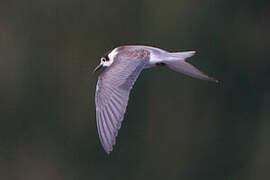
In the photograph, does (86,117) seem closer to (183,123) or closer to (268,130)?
(183,123)

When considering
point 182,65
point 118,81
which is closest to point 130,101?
point 182,65

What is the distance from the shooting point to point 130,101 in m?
13.6

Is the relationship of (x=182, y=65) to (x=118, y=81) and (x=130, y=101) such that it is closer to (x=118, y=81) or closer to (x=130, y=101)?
(x=118, y=81)

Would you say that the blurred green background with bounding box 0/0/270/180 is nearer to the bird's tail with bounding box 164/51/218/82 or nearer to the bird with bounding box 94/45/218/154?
the bird's tail with bounding box 164/51/218/82

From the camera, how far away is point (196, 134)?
1428cm

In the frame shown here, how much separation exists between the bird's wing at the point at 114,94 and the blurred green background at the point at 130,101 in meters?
5.08

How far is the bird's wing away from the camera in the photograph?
7785mm

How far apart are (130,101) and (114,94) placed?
18.2 ft

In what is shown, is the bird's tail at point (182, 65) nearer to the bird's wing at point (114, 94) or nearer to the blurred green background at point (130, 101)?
the bird's wing at point (114, 94)

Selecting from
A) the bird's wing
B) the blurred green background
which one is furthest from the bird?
the blurred green background

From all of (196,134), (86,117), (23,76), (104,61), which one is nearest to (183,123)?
(196,134)

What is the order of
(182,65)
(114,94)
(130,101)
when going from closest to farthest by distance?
(114,94) < (182,65) < (130,101)

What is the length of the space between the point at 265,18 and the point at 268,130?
150 cm

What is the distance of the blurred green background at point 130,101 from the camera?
44.9ft
